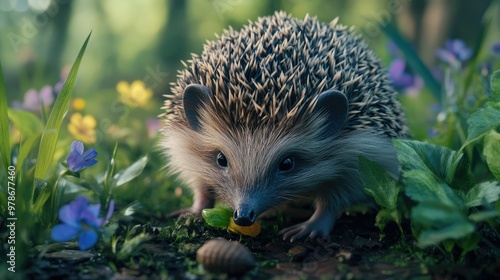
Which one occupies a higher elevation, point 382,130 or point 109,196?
point 382,130

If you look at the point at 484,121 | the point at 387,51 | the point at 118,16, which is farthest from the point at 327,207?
the point at 118,16

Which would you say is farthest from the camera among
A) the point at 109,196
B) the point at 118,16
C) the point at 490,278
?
the point at 118,16

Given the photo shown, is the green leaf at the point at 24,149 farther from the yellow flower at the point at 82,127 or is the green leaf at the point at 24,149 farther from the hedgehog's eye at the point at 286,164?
the yellow flower at the point at 82,127

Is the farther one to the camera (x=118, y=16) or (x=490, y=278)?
(x=118, y=16)

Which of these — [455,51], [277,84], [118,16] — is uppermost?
[118,16]

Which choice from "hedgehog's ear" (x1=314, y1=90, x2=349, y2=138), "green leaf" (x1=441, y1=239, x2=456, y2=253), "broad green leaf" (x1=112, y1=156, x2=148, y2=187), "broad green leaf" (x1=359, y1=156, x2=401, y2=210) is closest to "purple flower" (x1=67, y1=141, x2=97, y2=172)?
"broad green leaf" (x1=112, y1=156, x2=148, y2=187)

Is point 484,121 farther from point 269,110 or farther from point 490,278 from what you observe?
point 269,110
